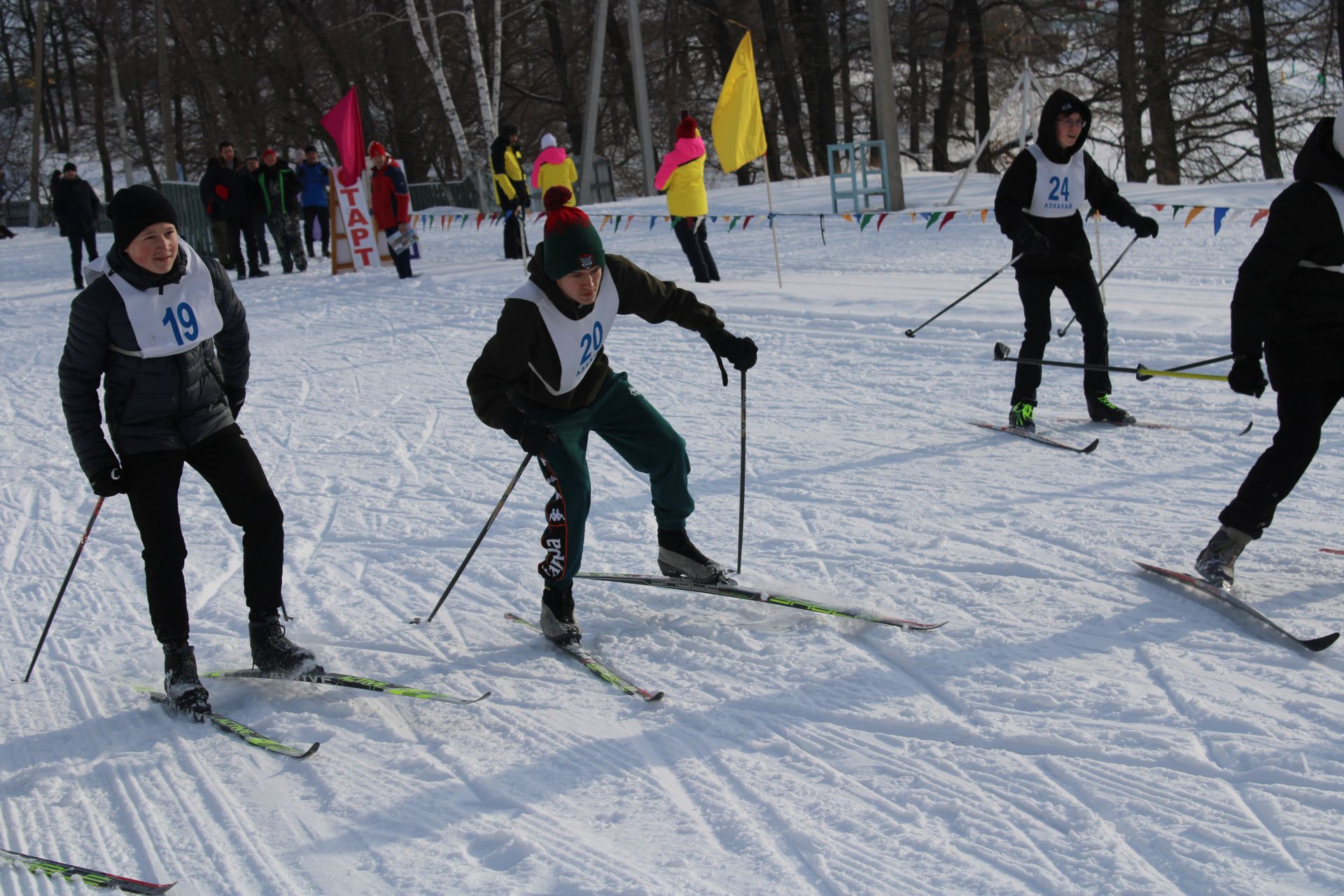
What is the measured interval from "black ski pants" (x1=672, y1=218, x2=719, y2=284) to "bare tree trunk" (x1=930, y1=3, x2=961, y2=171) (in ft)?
56.9

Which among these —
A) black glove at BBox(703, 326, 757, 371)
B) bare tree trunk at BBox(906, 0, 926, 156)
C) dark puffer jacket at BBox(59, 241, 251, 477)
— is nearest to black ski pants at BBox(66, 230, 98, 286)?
dark puffer jacket at BBox(59, 241, 251, 477)

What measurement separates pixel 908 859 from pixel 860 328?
6.58 metres

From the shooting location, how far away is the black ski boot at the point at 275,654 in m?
3.70

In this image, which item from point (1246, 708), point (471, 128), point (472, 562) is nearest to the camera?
point (1246, 708)

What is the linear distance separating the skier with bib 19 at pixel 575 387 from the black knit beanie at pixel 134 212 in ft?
3.28

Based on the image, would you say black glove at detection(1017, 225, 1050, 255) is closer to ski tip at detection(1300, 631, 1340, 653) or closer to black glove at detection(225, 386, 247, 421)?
ski tip at detection(1300, 631, 1340, 653)

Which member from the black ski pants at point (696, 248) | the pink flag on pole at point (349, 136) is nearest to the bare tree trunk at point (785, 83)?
the pink flag on pole at point (349, 136)

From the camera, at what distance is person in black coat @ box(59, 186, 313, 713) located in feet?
11.0

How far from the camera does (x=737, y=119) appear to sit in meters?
11.3

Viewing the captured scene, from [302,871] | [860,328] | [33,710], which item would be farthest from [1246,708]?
[860,328]

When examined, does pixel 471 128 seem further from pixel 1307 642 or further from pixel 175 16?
pixel 1307 642

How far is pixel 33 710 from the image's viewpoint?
146 inches

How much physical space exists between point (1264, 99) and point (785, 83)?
11.6 metres

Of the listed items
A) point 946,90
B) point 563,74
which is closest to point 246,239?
point 563,74
